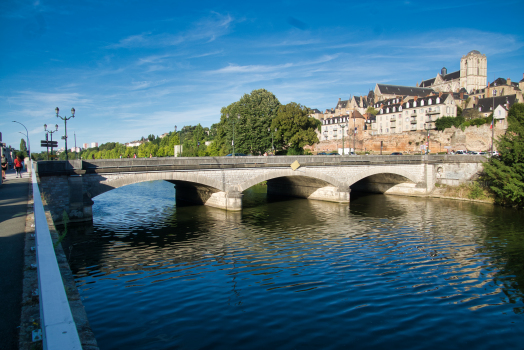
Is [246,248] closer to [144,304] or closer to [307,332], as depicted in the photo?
[144,304]

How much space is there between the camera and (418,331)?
1048cm

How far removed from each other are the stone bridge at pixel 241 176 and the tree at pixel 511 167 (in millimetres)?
7171

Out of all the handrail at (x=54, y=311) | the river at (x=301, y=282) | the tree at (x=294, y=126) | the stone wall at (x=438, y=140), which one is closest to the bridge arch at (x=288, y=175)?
the river at (x=301, y=282)

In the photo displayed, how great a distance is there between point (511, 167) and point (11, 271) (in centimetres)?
3735

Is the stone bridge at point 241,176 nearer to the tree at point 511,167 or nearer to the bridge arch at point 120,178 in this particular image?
the bridge arch at point 120,178

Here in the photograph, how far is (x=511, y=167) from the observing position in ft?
105

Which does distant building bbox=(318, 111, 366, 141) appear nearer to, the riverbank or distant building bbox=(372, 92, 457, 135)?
distant building bbox=(372, 92, 457, 135)

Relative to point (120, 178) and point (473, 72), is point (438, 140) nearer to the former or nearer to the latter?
point (120, 178)

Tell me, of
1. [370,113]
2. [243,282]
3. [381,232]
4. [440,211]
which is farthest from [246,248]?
[370,113]

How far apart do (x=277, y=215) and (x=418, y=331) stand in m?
20.2

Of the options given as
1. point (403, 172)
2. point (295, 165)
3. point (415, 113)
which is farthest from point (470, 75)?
point (295, 165)

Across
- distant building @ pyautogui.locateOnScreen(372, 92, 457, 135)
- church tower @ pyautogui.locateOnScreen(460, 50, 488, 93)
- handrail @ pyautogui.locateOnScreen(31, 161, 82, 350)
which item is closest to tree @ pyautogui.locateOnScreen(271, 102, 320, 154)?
distant building @ pyautogui.locateOnScreen(372, 92, 457, 135)

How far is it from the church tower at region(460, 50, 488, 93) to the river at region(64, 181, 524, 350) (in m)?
120

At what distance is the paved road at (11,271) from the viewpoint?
17.0ft
